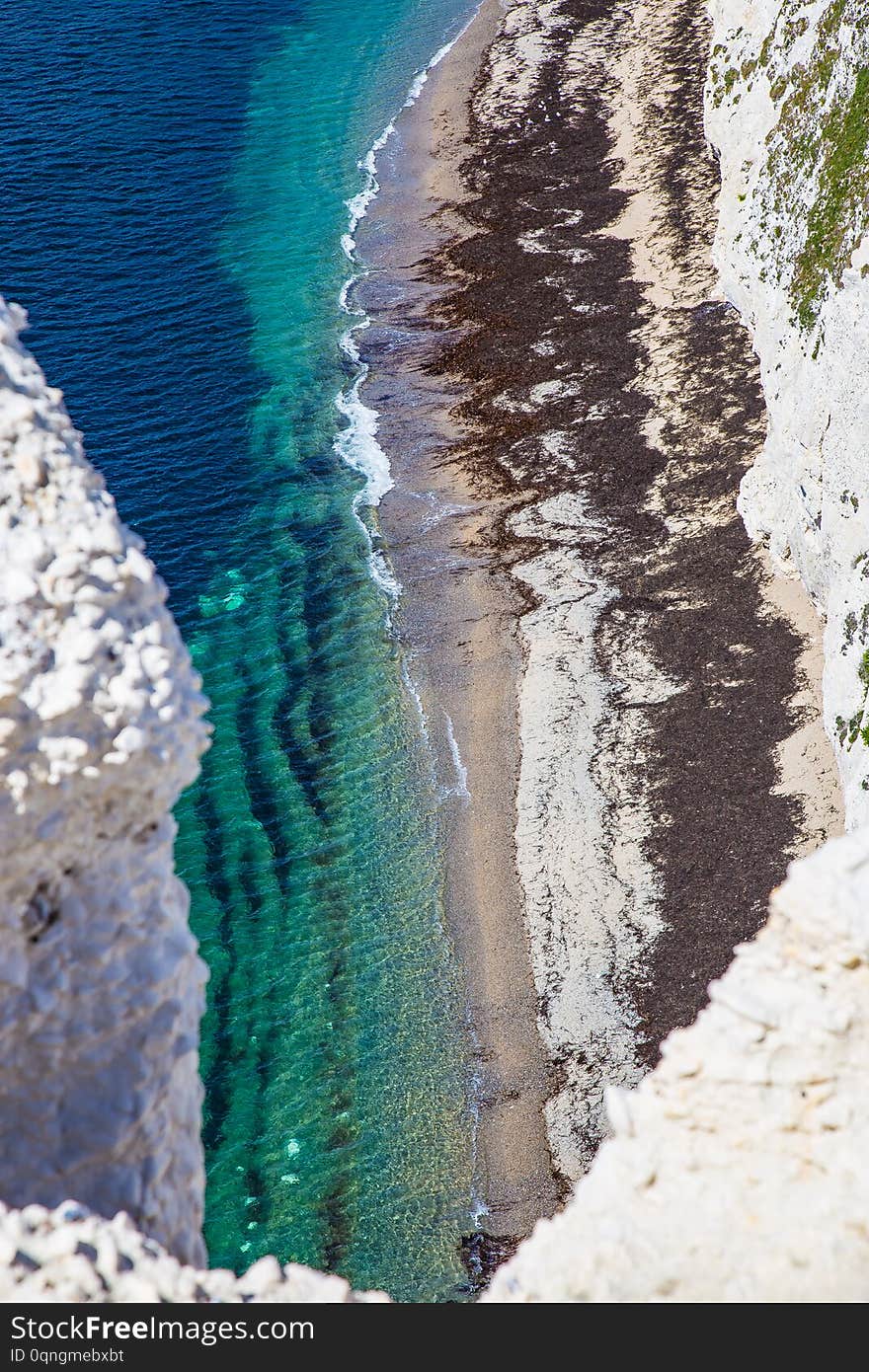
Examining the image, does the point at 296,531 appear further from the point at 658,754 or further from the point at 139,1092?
the point at 139,1092

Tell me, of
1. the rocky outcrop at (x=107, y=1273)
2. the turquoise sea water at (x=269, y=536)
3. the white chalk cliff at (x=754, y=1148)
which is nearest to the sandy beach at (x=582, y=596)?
the turquoise sea water at (x=269, y=536)

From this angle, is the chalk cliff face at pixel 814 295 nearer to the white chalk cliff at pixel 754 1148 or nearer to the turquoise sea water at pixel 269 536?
the turquoise sea water at pixel 269 536

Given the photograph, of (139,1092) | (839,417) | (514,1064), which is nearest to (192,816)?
(514,1064)

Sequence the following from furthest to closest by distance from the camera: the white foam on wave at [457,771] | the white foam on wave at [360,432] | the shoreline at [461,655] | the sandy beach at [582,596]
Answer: the white foam on wave at [360,432], the white foam on wave at [457,771], the sandy beach at [582,596], the shoreline at [461,655]

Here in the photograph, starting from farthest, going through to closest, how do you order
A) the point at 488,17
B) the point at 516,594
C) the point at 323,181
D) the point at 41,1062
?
the point at 488,17, the point at 323,181, the point at 516,594, the point at 41,1062

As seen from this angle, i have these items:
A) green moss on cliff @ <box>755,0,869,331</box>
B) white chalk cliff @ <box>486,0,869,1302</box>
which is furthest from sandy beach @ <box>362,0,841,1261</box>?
white chalk cliff @ <box>486,0,869,1302</box>

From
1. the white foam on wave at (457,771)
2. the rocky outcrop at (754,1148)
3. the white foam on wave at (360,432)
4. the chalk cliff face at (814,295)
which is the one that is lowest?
the white foam on wave at (457,771)

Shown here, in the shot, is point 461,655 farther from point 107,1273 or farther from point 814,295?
point 107,1273
